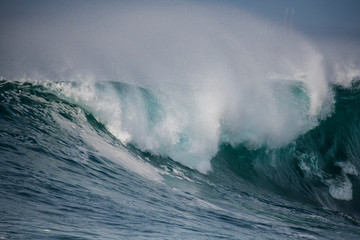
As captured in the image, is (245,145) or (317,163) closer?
(317,163)

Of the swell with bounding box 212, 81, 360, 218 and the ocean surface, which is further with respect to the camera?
the swell with bounding box 212, 81, 360, 218

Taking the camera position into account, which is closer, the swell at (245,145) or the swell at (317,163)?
the swell at (245,145)

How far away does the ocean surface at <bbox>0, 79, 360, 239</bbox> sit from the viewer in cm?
414

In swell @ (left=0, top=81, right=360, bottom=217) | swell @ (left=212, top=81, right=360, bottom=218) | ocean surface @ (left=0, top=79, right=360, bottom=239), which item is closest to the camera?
ocean surface @ (left=0, top=79, right=360, bottom=239)

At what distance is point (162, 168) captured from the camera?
8.74 meters

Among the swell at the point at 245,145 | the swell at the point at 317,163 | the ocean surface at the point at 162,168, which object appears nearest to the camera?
the ocean surface at the point at 162,168

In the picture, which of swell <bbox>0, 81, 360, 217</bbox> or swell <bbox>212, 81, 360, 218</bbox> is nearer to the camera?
swell <bbox>0, 81, 360, 217</bbox>

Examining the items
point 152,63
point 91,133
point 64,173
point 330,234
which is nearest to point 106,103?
point 91,133

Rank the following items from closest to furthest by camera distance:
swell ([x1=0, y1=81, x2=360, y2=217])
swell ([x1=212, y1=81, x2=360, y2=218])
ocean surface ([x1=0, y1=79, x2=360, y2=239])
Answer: ocean surface ([x1=0, y1=79, x2=360, y2=239]) < swell ([x1=0, y1=81, x2=360, y2=217]) < swell ([x1=212, y1=81, x2=360, y2=218])

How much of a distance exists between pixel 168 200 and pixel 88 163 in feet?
6.76

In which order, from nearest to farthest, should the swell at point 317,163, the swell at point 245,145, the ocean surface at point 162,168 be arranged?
the ocean surface at point 162,168 < the swell at point 245,145 < the swell at point 317,163

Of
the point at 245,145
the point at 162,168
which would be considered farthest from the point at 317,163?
the point at 162,168

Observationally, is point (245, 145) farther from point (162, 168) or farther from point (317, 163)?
point (162, 168)

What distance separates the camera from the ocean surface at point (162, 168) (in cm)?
414
